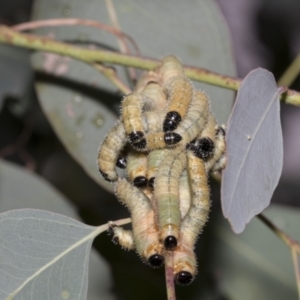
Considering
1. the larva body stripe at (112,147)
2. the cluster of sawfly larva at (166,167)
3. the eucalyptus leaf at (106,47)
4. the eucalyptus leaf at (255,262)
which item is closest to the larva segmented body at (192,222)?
the cluster of sawfly larva at (166,167)

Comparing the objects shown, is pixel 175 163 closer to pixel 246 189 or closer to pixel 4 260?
pixel 246 189

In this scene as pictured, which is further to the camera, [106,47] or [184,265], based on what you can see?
[106,47]

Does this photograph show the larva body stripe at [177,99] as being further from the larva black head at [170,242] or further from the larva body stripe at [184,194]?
the larva black head at [170,242]

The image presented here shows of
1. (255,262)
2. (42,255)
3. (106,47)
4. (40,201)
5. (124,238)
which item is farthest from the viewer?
(255,262)

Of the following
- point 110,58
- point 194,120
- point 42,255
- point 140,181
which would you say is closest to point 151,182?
point 140,181

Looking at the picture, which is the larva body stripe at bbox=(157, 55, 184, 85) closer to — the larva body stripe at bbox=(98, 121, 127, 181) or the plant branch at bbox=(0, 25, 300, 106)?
the plant branch at bbox=(0, 25, 300, 106)

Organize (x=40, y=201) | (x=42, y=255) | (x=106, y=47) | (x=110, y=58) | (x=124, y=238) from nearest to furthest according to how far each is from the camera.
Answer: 1. (x=124, y=238)
2. (x=42, y=255)
3. (x=110, y=58)
4. (x=106, y=47)
5. (x=40, y=201)

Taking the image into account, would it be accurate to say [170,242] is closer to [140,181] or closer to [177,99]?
[140,181]

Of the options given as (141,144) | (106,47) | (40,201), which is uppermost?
(141,144)
